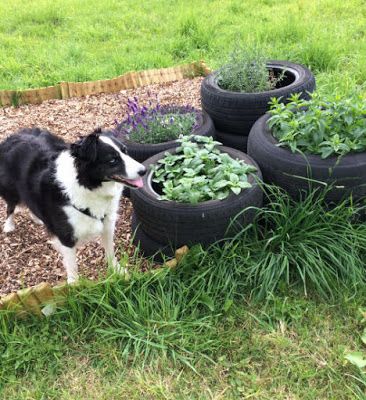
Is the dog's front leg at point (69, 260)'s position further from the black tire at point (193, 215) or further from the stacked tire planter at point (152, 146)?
the stacked tire planter at point (152, 146)

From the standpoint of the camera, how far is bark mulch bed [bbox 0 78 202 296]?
3.15 metres

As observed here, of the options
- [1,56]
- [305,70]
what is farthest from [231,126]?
[1,56]

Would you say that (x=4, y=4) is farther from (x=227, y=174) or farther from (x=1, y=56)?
(x=227, y=174)

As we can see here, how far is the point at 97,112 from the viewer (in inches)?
199

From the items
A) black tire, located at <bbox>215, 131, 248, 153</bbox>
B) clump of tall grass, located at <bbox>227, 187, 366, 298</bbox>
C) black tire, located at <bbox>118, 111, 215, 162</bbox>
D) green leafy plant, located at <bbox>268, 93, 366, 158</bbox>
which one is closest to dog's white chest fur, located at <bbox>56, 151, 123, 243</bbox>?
black tire, located at <bbox>118, 111, 215, 162</bbox>

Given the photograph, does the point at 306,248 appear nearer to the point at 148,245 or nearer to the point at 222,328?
the point at 222,328

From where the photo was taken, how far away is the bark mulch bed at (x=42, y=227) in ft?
10.3

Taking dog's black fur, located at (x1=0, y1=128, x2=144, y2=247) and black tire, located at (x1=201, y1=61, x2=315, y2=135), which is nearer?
dog's black fur, located at (x1=0, y1=128, x2=144, y2=247)

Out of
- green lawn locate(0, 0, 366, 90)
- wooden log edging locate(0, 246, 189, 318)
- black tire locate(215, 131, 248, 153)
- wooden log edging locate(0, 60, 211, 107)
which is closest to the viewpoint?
wooden log edging locate(0, 246, 189, 318)

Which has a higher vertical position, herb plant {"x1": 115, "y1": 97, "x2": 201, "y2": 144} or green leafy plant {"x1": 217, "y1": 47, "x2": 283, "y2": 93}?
green leafy plant {"x1": 217, "y1": 47, "x2": 283, "y2": 93}

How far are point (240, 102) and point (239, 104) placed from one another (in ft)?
0.07

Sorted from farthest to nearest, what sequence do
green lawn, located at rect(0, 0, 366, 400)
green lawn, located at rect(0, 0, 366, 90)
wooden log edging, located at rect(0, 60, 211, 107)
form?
green lawn, located at rect(0, 0, 366, 90), wooden log edging, located at rect(0, 60, 211, 107), green lawn, located at rect(0, 0, 366, 400)

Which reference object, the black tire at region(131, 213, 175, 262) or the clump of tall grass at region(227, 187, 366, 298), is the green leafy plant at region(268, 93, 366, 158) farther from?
the black tire at region(131, 213, 175, 262)

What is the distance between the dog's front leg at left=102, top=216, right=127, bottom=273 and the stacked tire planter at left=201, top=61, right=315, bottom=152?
139 cm
